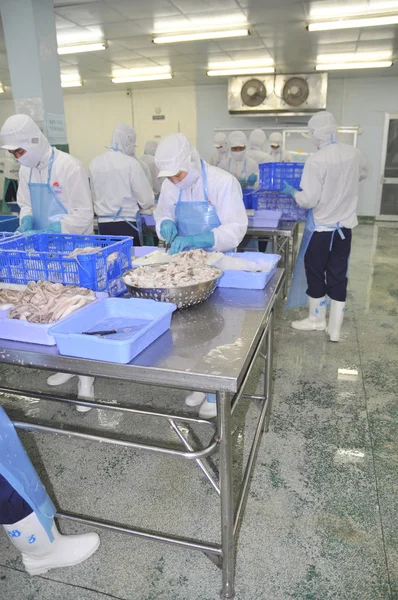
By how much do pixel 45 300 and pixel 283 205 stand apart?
342 cm

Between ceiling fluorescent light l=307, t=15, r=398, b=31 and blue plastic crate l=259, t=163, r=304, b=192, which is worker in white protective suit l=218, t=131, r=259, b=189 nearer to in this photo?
blue plastic crate l=259, t=163, r=304, b=192

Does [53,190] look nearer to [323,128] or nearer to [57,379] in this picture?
[57,379]

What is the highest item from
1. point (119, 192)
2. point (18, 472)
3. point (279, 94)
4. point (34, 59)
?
A: point (279, 94)

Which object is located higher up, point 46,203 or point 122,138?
point 122,138

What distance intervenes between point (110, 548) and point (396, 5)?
5527mm

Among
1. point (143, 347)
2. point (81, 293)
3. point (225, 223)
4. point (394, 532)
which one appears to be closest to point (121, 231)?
point (225, 223)

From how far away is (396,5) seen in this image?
4.52 m

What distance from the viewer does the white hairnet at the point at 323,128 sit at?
3.34m

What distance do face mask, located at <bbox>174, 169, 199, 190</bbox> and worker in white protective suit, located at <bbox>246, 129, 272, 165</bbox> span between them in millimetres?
4752

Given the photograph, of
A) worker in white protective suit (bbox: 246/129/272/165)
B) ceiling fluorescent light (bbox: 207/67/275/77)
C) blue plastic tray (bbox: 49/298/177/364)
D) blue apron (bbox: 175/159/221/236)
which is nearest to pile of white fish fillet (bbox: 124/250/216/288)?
blue plastic tray (bbox: 49/298/177/364)

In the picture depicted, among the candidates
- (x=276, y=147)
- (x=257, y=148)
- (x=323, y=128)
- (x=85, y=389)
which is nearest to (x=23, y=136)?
(x=85, y=389)

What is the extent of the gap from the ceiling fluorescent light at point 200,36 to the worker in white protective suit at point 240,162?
4.04 ft

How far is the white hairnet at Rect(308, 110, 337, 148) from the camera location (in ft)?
11.0

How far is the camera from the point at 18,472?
1.26 metres
